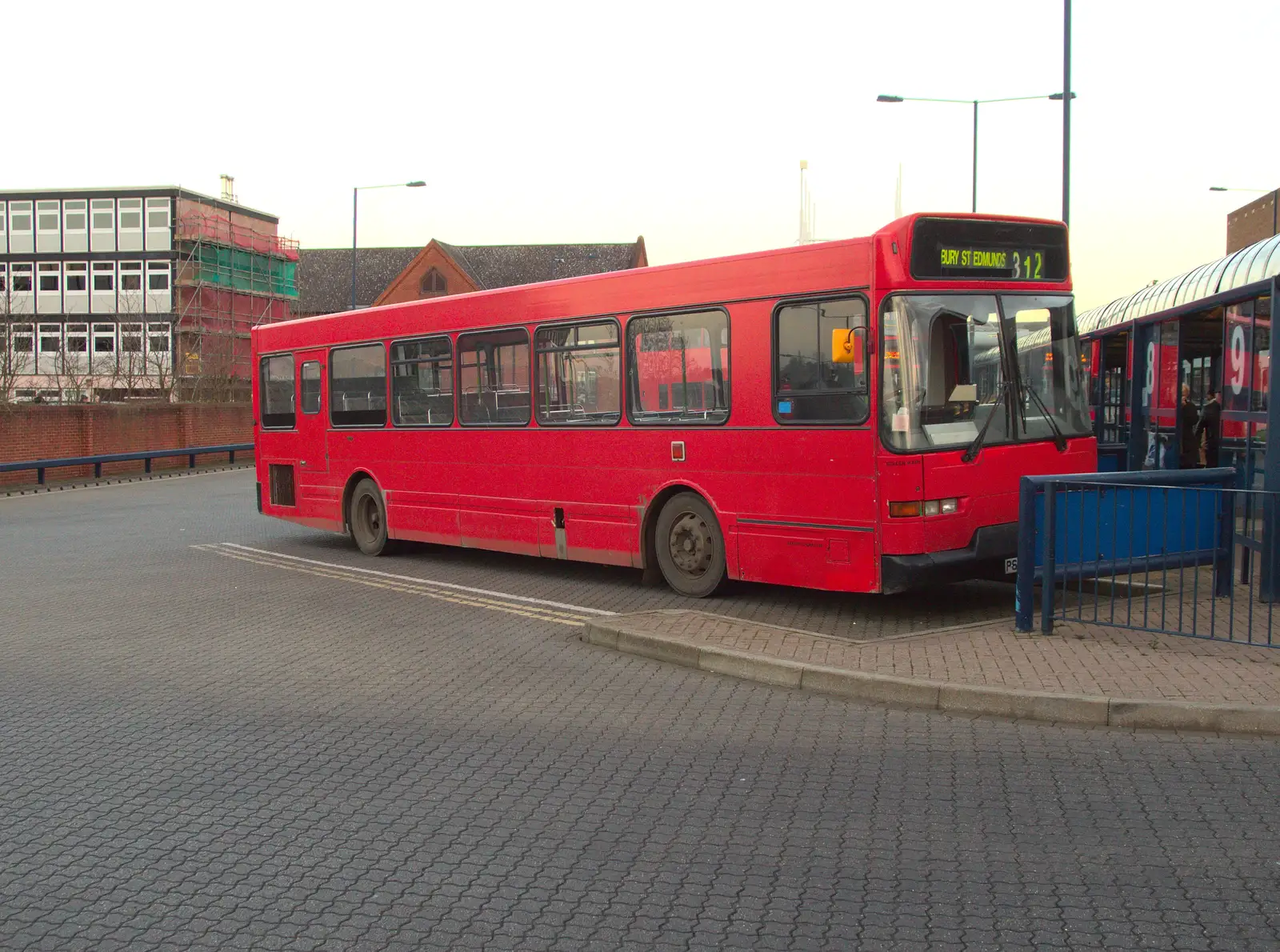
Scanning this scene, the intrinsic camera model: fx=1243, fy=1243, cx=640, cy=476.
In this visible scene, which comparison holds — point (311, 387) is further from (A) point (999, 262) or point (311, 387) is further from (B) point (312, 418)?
(A) point (999, 262)

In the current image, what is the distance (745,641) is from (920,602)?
2.69 m

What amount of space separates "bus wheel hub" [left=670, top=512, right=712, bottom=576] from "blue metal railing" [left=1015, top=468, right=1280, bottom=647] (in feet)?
9.82

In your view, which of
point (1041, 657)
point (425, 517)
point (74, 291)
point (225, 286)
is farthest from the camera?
point (74, 291)

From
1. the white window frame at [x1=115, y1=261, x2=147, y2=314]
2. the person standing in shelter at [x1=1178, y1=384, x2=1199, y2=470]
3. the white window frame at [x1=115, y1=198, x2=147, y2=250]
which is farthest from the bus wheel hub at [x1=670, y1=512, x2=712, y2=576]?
the white window frame at [x1=115, y1=198, x2=147, y2=250]

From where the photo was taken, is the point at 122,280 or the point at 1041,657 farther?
the point at 122,280

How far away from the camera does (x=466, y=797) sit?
18.5 feet

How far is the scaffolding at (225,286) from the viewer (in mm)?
65125

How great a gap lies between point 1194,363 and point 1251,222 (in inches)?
3014

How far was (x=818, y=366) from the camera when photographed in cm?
973

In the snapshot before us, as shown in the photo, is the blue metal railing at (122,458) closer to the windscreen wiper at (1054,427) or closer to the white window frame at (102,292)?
the windscreen wiper at (1054,427)

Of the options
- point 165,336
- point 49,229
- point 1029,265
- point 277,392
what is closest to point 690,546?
point 1029,265

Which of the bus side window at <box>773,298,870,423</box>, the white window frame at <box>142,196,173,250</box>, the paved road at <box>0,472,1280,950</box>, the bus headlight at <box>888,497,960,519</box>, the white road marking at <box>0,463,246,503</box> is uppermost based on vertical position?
the white window frame at <box>142,196,173,250</box>

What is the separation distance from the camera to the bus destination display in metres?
9.46

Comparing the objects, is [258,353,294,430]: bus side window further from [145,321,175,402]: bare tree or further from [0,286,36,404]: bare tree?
[145,321,175,402]: bare tree
